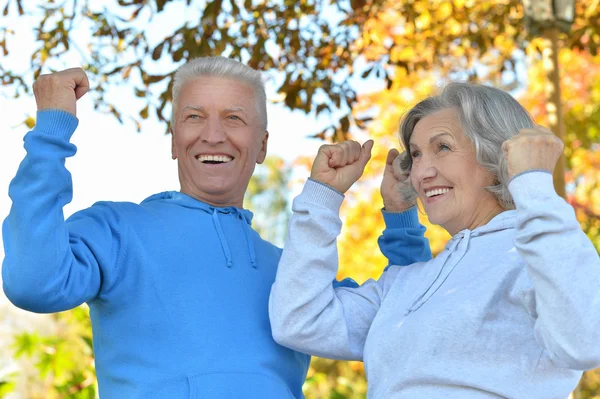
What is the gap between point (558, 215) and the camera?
1.86 meters

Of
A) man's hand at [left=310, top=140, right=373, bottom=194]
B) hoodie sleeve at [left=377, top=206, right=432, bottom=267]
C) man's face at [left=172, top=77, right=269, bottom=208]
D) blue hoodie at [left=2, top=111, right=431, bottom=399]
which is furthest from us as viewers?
hoodie sleeve at [left=377, top=206, right=432, bottom=267]

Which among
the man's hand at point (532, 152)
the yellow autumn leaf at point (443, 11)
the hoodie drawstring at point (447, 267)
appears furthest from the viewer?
the yellow autumn leaf at point (443, 11)

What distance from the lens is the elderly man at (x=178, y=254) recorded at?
6.89 feet

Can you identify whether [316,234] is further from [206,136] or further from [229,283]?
[206,136]

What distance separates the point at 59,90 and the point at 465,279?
1181 mm

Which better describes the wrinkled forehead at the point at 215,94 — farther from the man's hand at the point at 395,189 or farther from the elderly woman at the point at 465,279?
the man's hand at the point at 395,189

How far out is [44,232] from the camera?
2.05 m

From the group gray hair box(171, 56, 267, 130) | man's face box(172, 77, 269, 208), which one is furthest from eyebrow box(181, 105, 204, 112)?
gray hair box(171, 56, 267, 130)

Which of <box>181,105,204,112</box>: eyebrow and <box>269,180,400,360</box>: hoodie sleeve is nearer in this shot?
<box>269,180,400,360</box>: hoodie sleeve

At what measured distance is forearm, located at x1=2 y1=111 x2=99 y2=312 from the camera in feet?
6.73

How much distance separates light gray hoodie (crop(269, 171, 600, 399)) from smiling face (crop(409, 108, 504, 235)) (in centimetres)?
8

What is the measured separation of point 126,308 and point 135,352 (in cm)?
13

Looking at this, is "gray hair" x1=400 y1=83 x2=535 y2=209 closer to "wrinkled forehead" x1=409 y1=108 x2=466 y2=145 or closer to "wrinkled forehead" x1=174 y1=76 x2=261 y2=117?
"wrinkled forehead" x1=409 y1=108 x2=466 y2=145

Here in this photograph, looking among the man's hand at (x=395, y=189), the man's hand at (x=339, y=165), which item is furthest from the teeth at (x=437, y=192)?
the man's hand at (x=395, y=189)
